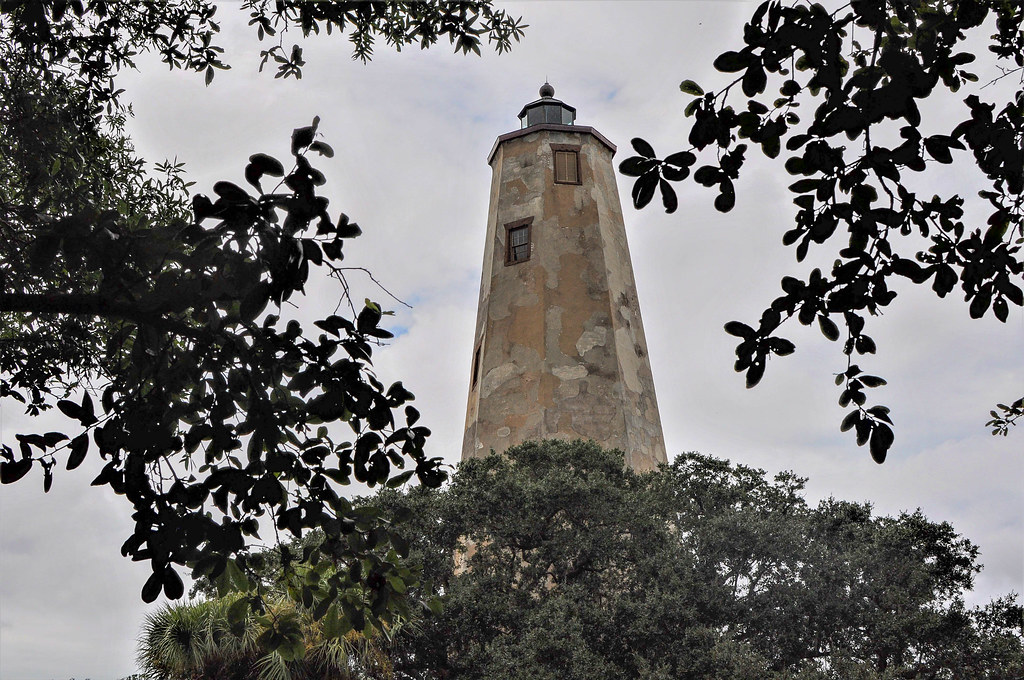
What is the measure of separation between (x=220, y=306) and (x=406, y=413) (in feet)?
3.36

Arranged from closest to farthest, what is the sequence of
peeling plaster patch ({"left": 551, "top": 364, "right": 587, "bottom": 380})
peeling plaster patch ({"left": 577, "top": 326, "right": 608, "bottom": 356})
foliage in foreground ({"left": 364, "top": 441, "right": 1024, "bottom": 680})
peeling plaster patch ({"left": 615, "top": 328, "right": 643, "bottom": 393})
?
foliage in foreground ({"left": 364, "top": 441, "right": 1024, "bottom": 680}) → peeling plaster patch ({"left": 551, "top": 364, "right": 587, "bottom": 380}) → peeling plaster patch ({"left": 577, "top": 326, "right": 608, "bottom": 356}) → peeling plaster patch ({"left": 615, "top": 328, "right": 643, "bottom": 393})

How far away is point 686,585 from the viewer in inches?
586

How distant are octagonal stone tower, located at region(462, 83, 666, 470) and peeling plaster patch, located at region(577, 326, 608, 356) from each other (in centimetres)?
2

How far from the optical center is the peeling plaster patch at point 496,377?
75.3ft

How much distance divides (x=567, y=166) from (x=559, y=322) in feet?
14.2

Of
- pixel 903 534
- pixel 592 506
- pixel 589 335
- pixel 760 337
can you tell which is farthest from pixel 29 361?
pixel 589 335

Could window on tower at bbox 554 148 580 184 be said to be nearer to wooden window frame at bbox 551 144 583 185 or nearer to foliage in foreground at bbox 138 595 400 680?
wooden window frame at bbox 551 144 583 185

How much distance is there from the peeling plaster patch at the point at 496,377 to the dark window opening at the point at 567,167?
4.86m

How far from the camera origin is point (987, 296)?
14.1 feet

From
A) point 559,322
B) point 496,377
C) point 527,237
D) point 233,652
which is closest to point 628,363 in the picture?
point 559,322

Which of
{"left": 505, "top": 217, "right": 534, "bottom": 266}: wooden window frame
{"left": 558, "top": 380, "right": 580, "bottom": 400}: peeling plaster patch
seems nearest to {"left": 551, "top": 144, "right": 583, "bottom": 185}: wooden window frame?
{"left": 505, "top": 217, "right": 534, "bottom": 266}: wooden window frame

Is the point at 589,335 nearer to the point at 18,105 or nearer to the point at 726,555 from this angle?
the point at 726,555

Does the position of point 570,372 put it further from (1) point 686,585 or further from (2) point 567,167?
(1) point 686,585

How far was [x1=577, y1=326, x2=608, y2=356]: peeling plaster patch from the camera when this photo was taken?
2275 centimetres
